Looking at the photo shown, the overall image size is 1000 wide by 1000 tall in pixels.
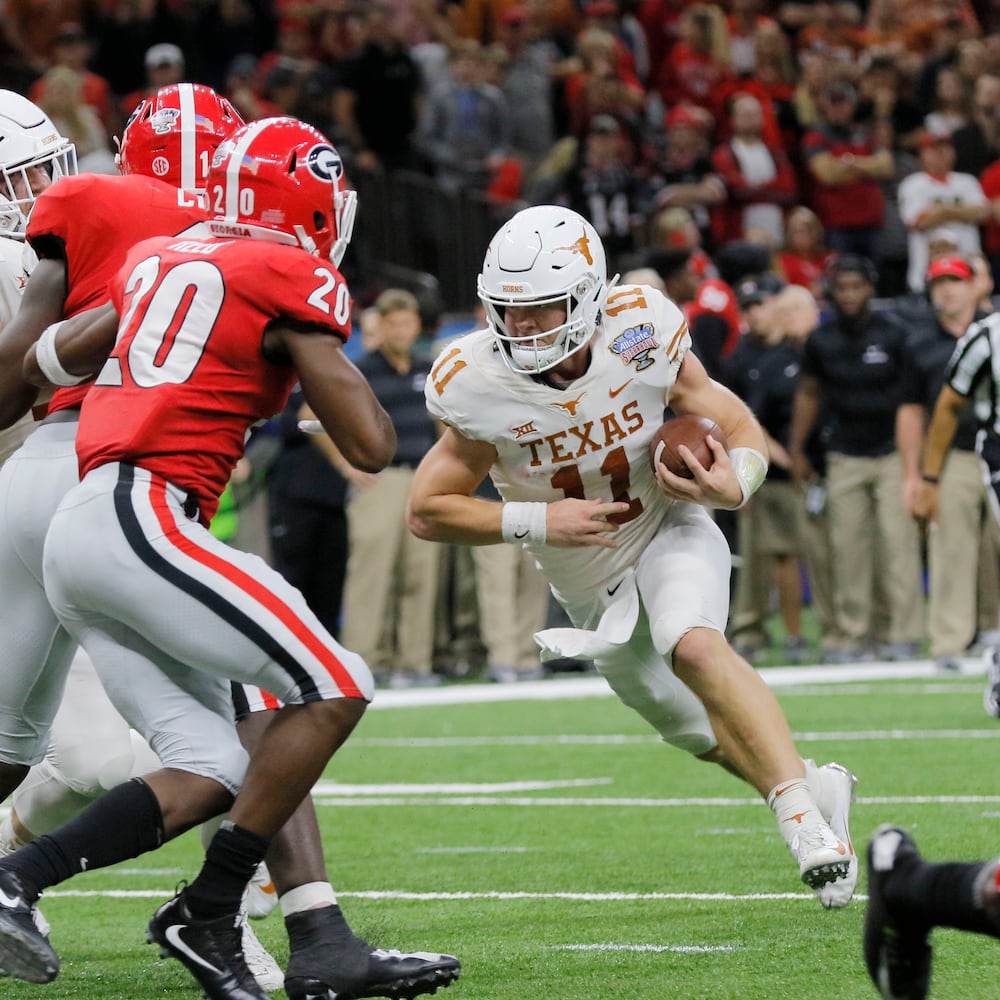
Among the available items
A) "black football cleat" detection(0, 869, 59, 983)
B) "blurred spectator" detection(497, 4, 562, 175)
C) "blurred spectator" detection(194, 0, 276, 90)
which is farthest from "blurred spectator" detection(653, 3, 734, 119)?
"black football cleat" detection(0, 869, 59, 983)

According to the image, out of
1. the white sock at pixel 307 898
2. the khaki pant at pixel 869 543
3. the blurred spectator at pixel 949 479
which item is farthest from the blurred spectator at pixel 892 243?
the white sock at pixel 307 898

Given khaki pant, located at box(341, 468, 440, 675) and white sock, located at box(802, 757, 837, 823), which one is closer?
white sock, located at box(802, 757, 837, 823)

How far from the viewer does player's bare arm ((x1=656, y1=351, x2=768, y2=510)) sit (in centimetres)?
453

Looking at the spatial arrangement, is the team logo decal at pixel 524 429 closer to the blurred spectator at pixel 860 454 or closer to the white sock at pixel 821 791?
the white sock at pixel 821 791

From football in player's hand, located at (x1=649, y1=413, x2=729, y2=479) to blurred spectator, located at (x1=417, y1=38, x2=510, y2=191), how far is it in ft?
32.6

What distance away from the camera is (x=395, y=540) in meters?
10.8

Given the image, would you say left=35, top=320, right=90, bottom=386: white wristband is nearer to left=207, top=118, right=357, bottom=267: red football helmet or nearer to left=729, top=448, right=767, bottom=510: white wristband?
left=207, top=118, right=357, bottom=267: red football helmet

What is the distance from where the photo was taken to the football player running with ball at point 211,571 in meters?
3.56

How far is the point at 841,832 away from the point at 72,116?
8.68 meters

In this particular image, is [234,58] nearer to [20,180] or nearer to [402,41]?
[402,41]

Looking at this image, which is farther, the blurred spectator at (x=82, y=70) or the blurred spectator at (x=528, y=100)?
the blurred spectator at (x=528, y=100)

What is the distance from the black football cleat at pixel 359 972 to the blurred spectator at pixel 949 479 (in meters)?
6.99

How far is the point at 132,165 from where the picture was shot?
15.3 ft

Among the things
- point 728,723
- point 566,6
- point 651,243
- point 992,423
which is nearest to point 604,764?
point 992,423
